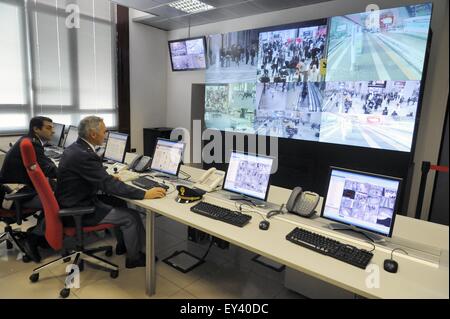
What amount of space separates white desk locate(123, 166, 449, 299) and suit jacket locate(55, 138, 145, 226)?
20 centimetres

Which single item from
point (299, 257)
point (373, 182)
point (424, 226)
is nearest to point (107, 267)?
point (299, 257)

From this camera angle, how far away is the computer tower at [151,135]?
576 centimetres

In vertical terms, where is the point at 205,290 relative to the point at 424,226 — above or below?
below

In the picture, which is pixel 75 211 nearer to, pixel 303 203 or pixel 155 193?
pixel 155 193

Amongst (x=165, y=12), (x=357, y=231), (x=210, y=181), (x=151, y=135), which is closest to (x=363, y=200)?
(x=357, y=231)

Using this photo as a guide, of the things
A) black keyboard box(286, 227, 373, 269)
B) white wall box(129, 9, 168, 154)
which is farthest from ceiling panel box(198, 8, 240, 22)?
black keyboard box(286, 227, 373, 269)

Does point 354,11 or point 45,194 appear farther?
point 354,11

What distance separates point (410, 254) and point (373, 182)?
42 centimetres

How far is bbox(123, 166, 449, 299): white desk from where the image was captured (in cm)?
122

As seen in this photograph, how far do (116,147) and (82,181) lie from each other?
1.19 meters

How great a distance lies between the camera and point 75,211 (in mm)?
2025

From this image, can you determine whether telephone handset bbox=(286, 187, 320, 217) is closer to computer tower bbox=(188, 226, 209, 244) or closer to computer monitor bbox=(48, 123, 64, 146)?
computer tower bbox=(188, 226, 209, 244)
